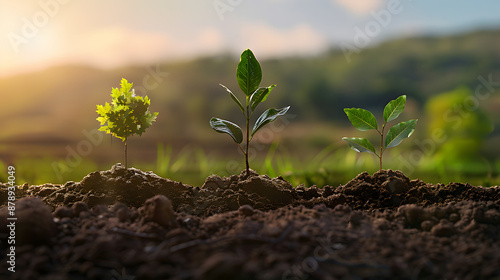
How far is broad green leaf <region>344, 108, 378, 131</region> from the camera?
333 centimetres

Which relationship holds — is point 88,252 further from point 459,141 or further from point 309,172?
point 459,141

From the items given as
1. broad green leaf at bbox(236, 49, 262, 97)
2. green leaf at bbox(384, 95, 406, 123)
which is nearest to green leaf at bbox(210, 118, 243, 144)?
broad green leaf at bbox(236, 49, 262, 97)

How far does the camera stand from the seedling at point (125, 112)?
3.24 m

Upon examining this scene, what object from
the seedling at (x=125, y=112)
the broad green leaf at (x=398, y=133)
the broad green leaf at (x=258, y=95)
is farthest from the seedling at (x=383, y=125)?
the seedling at (x=125, y=112)

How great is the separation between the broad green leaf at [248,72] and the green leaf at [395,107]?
1.04 metres

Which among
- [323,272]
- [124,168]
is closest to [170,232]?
[323,272]

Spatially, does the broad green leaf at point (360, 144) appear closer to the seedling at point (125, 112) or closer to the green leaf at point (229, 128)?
the green leaf at point (229, 128)

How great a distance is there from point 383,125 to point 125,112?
6.57ft

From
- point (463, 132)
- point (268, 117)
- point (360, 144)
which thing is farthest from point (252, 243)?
point (463, 132)

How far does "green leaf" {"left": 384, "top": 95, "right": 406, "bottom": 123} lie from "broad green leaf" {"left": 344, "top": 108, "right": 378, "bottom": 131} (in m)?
0.12

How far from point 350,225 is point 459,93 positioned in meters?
4.67

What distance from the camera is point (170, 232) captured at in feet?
6.56

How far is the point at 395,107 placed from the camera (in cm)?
331

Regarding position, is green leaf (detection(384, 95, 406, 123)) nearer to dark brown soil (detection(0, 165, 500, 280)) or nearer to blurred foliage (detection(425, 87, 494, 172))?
dark brown soil (detection(0, 165, 500, 280))
